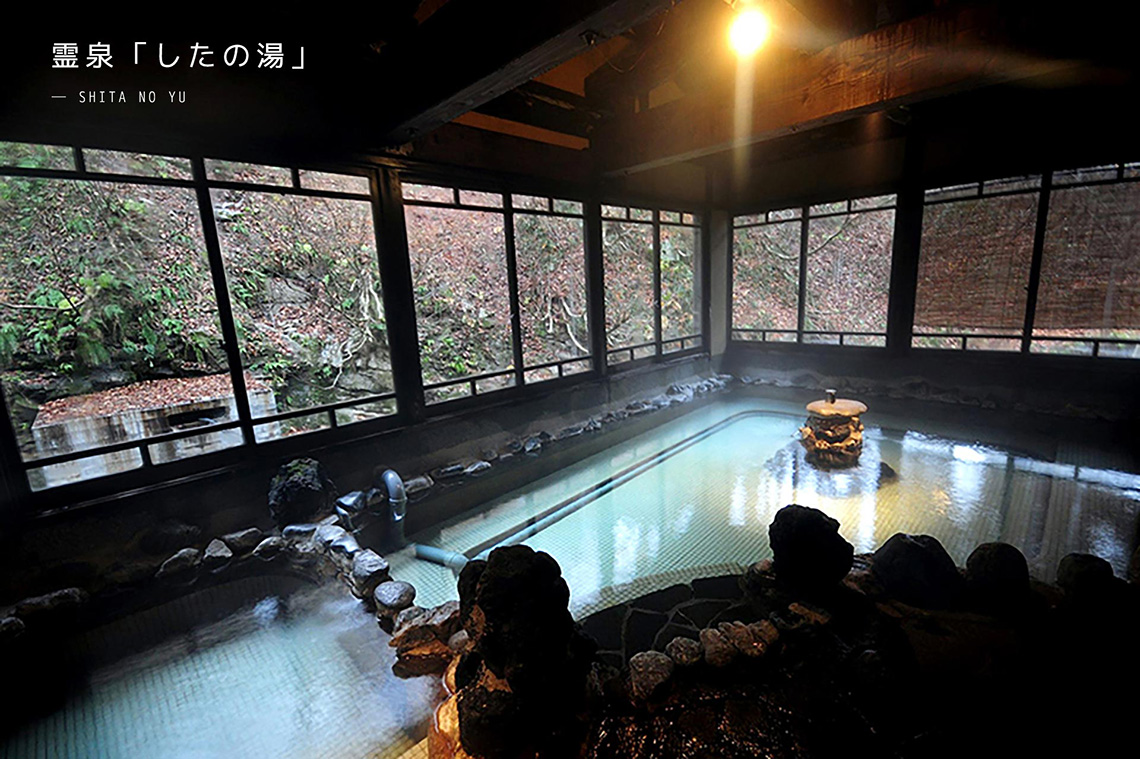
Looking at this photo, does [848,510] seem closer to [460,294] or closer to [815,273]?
[460,294]

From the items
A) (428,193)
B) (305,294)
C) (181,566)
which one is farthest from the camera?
(305,294)

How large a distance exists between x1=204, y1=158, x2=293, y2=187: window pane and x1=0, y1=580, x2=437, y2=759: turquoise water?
297 cm

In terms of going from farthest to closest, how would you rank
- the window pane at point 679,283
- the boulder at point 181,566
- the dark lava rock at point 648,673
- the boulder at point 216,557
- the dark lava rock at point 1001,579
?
the window pane at point 679,283 < the boulder at point 216,557 < the boulder at point 181,566 < the dark lava rock at point 1001,579 < the dark lava rock at point 648,673

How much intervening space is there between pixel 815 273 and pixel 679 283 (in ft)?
6.90

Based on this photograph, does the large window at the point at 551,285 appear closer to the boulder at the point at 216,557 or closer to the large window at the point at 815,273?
the boulder at the point at 216,557

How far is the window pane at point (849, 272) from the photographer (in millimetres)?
6695

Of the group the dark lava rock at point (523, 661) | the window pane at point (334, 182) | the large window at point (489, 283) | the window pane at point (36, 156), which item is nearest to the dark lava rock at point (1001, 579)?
the dark lava rock at point (523, 661)

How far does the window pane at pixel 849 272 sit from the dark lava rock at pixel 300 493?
7245mm

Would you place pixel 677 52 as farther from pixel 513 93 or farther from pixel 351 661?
pixel 351 661

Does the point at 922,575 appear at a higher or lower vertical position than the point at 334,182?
lower

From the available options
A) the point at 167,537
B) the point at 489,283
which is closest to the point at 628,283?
the point at 489,283

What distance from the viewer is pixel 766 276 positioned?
7.84 metres

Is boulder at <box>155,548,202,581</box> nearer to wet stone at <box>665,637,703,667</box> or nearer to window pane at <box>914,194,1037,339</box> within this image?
wet stone at <box>665,637,703,667</box>

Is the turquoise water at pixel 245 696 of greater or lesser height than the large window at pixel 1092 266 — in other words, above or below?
below
